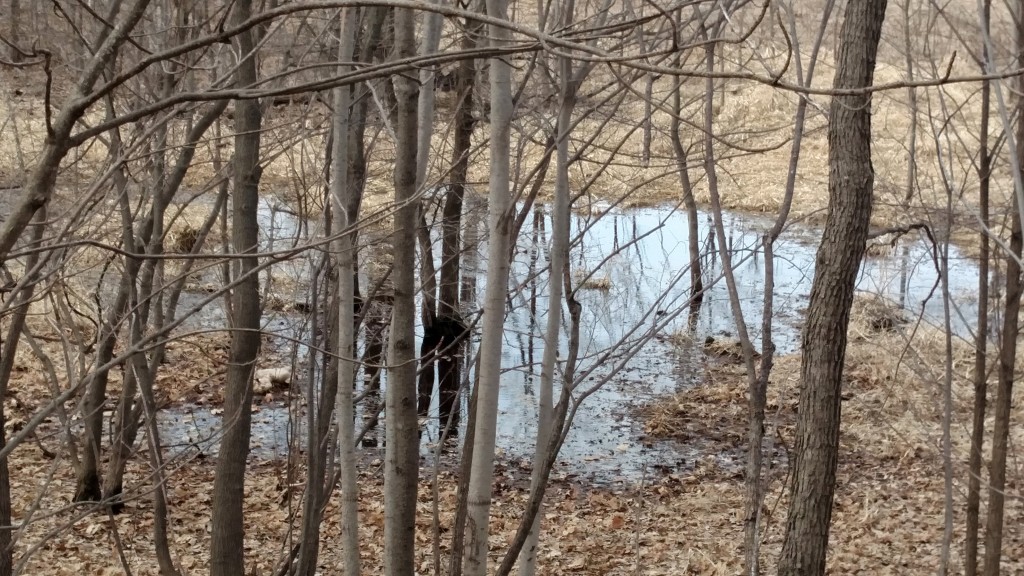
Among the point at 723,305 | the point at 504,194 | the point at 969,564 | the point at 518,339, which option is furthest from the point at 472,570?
the point at 723,305

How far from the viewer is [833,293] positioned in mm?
4836

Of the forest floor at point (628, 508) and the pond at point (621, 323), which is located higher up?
the pond at point (621, 323)

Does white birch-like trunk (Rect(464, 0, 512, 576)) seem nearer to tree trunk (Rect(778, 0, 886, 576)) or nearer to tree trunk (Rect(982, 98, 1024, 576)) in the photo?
tree trunk (Rect(778, 0, 886, 576))

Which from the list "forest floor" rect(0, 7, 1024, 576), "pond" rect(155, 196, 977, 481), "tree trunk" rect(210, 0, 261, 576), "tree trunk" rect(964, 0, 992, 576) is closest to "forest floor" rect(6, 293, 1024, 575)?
"forest floor" rect(0, 7, 1024, 576)

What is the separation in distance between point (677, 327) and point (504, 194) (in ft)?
33.2

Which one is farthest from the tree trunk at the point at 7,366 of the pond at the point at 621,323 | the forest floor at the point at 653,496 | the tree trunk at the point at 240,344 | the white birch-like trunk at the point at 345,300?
the pond at the point at 621,323

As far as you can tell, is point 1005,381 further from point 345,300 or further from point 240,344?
point 240,344

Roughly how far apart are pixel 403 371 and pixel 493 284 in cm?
88

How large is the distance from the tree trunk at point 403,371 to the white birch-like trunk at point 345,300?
202mm

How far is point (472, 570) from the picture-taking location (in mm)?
3848

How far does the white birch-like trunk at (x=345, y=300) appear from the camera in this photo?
4.19 m

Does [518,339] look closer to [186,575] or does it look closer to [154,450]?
[186,575]

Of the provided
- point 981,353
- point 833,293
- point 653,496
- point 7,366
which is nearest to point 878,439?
point 653,496

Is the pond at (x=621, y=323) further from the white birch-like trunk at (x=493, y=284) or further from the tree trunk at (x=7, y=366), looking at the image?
the white birch-like trunk at (x=493, y=284)
